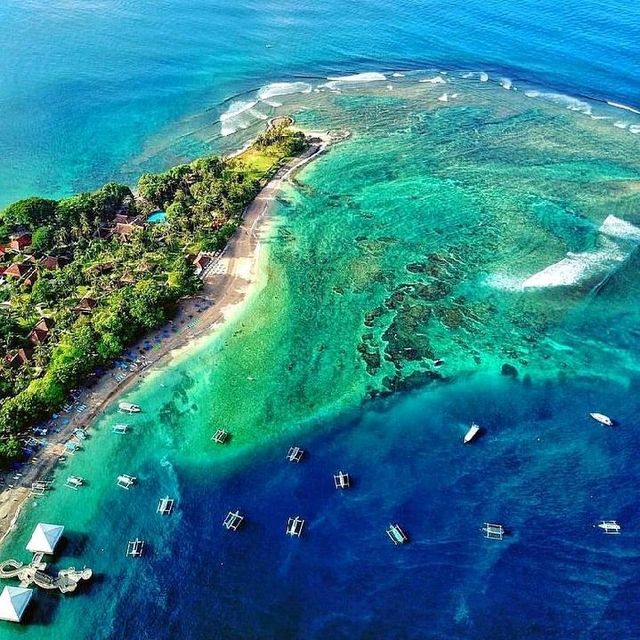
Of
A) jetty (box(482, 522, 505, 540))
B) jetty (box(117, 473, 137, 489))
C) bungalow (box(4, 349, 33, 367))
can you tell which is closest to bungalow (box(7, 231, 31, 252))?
bungalow (box(4, 349, 33, 367))

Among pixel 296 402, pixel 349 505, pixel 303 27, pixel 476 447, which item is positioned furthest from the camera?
pixel 303 27

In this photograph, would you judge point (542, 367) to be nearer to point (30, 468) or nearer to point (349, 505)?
point (349, 505)

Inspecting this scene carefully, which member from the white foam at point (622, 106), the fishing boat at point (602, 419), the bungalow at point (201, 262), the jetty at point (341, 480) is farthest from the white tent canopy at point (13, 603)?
the white foam at point (622, 106)

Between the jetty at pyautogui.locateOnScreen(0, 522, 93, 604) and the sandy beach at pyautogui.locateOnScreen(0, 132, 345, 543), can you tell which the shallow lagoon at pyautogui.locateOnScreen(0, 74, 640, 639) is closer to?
the jetty at pyautogui.locateOnScreen(0, 522, 93, 604)

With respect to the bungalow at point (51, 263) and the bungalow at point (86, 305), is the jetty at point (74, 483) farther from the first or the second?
the bungalow at point (51, 263)

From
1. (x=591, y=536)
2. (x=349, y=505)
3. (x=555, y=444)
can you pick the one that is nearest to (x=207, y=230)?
(x=349, y=505)

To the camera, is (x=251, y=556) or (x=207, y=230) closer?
(x=251, y=556)
